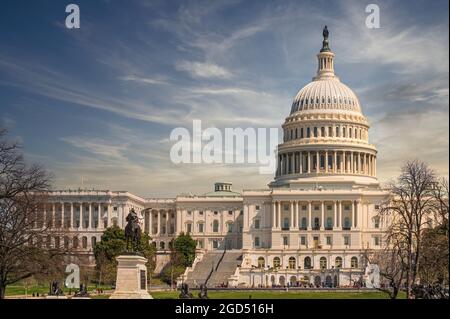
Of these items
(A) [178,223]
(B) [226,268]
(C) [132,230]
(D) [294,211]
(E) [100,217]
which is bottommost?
(B) [226,268]

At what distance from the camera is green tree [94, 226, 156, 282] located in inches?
4419

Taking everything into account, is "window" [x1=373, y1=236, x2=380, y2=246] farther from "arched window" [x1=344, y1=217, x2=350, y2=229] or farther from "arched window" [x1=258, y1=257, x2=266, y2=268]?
"arched window" [x1=258, y1=257, x2=266, y2=268]

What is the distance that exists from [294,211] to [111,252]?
4359cm

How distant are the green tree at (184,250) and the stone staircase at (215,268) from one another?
86.7 inches

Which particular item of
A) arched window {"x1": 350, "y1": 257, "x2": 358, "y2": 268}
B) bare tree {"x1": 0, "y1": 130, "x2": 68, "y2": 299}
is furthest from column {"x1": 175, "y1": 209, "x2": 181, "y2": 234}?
bare tree {"x1": 0, "y1": 130, "x2": 68, "y2": 299}

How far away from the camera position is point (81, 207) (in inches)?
6560

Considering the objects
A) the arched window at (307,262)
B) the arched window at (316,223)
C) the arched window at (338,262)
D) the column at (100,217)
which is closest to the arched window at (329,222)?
the arched window at (316,223)

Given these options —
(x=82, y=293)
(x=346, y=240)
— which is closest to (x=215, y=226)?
(x=346, y=240)

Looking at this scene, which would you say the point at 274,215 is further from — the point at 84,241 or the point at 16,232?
the point at 16,232

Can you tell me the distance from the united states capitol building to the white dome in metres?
0.19

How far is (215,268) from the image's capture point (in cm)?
14188

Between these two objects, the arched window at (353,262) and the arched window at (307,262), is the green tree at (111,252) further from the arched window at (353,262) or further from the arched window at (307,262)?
the arched window at (353,262)

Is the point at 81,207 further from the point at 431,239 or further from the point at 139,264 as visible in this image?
the point at 139,264

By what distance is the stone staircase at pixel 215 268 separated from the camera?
13025cm
